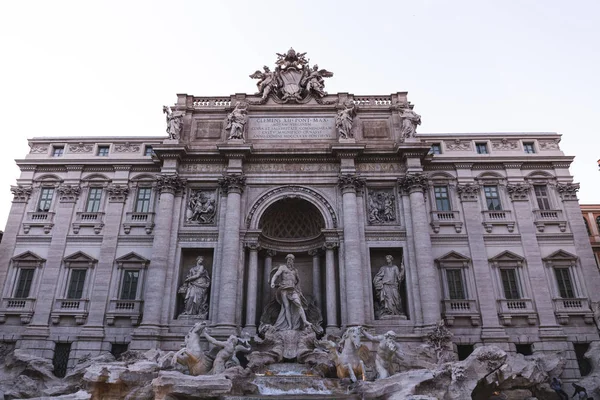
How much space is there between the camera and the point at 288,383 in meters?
Answer: 16.1

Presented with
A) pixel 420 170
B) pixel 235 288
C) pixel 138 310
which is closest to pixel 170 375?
pixel 235 288

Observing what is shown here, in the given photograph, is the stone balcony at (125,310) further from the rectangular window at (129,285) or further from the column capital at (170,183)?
the column capital at (170,183)

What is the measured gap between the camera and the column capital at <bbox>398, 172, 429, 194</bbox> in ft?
78.3

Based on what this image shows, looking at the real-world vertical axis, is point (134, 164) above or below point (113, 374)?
above

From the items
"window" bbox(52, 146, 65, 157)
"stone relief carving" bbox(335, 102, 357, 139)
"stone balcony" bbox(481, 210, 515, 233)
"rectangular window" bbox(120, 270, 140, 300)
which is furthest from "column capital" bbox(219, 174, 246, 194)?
"stone balcony" bbox(481, 210, 515, 233)

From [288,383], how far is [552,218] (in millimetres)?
18903

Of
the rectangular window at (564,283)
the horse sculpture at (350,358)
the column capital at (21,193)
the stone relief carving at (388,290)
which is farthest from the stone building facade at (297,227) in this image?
the horse sculpture at (350,358)

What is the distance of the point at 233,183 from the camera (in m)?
23.9

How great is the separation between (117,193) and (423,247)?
18389 millimetres

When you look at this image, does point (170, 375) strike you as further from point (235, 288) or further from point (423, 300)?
point (423, 300)

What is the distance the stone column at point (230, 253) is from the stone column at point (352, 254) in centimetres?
584

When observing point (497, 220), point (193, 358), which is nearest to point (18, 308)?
point (193, 358)

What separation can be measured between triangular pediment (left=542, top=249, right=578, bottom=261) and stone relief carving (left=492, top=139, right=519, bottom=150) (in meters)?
7.03

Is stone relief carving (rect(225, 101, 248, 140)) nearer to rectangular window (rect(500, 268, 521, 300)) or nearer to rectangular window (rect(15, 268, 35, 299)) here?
rectangular window (rect(15, 268, 35, 299))
